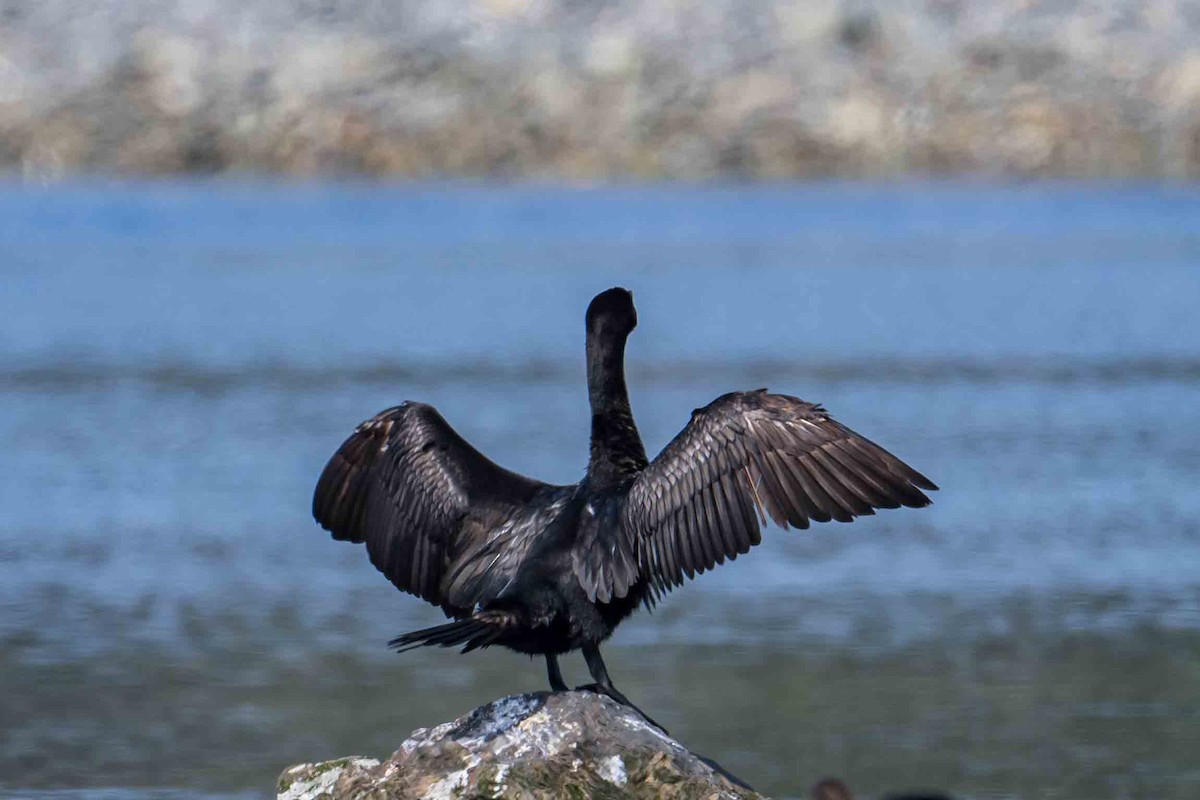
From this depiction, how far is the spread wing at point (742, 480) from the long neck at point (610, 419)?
293mm

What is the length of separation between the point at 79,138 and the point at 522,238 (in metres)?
18.0

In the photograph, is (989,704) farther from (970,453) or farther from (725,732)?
(970,453)

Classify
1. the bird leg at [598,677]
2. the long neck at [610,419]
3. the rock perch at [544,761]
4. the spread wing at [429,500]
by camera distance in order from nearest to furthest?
the rock perch at [544,761] → the bird leg at [598,677] → the long neck at [610,419] → the spread wing at [429,500]

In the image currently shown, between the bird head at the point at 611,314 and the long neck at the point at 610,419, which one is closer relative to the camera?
the long neck at the point at 610,419

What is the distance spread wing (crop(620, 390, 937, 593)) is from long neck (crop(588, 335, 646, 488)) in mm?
293

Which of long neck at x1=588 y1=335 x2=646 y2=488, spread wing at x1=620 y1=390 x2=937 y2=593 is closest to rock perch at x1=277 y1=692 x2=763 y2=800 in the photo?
spread wing at x1=620 y1=390 x2=937 y2=593

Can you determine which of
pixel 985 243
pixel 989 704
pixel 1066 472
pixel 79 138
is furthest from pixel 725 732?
pixel 79 138

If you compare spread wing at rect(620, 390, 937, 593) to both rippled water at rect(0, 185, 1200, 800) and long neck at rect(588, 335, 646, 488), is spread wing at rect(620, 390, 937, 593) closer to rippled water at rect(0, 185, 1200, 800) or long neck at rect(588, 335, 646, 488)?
long neck at rect(588, 335, 646, 488)

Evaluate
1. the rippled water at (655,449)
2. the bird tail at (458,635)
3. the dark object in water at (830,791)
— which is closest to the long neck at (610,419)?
the bird tail at (458,635)

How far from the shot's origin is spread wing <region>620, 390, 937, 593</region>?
7.35 metres

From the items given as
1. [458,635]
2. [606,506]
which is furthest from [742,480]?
[458,635]

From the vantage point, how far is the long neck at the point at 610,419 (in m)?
7.84

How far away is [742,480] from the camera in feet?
24.5

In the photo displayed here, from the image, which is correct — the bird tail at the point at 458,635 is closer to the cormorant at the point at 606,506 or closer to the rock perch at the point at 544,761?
the cormorant at the point at 606,506
